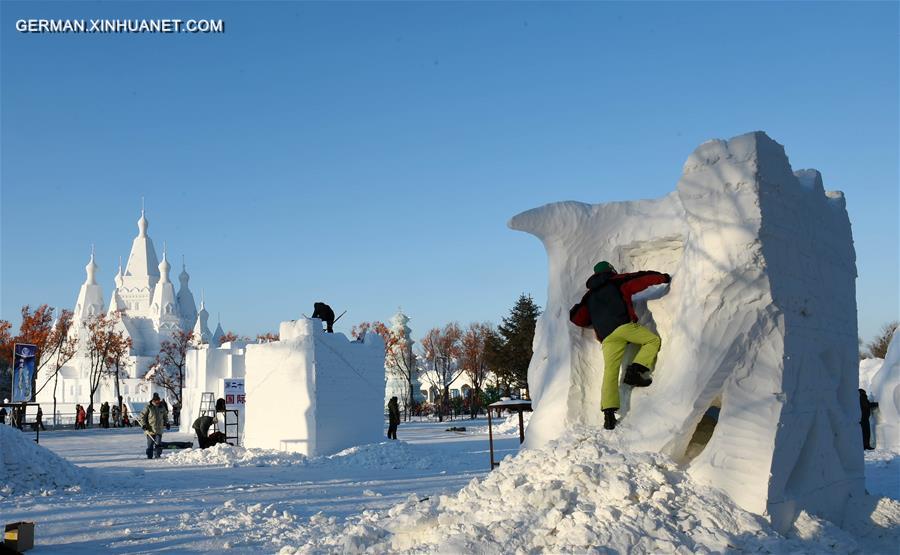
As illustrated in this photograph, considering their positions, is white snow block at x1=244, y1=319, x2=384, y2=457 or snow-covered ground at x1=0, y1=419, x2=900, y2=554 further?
white snow block at x1=244, y1=319, x2=384, y2=457

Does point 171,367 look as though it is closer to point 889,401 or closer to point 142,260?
point 142,260

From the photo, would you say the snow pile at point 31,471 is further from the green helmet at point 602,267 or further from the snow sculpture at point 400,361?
the snow sculpture at point 400,361

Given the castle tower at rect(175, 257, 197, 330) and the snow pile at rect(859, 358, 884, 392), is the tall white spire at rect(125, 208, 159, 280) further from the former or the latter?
the snow pile at rect(859, 358, 884, 392)

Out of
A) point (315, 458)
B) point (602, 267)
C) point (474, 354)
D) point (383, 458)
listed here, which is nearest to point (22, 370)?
point (315, 458)

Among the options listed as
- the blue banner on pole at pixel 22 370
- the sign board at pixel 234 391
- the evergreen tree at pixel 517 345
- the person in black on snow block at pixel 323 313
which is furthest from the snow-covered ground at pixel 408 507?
the evergreen tree at pixel 517 345

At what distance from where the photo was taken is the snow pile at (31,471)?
10344 millimetres

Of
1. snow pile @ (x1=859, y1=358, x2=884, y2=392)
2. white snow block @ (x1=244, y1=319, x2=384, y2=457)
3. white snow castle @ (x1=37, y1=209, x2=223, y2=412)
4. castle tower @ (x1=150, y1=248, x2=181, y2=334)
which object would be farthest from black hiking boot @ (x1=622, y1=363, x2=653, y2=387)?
castle tower @ (x1=150, y1=248, x2=181, y2=334)

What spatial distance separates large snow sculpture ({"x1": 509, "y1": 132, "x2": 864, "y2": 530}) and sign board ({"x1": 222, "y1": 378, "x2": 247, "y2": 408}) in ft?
64.4

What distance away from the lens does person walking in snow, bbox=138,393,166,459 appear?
16609 mm

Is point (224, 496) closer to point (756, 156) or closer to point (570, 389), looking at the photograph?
point (570, 389)

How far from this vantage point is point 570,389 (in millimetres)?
6691

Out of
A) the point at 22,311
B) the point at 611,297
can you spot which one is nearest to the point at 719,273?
the point at 611,297

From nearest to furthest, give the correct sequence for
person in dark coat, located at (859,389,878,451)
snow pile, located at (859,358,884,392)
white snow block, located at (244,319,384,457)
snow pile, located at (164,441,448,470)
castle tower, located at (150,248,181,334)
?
person in dark coat, located at (859,389,878,451)
snow pile, located at (164,441,448,470)
white snow block, located at (244,319,384,457)
snow pile, located at (859,358,884,392)
castle tower, located at (150,248,181,334)

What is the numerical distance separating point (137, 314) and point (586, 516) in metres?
63.4
